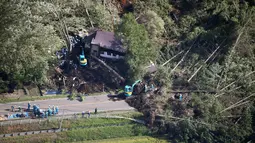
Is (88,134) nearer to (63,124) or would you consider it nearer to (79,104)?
(63,124)

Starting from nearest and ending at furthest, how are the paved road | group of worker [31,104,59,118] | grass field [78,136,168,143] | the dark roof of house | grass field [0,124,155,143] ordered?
1. grass field [0,124,155,143]
2. group of worker [31,104,59,118]
3. grass field [78,136,168,143]
4. the paved road
5. the dark roof of house

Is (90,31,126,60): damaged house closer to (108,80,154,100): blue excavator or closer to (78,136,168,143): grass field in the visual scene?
(108,80,154,100): blue excavator

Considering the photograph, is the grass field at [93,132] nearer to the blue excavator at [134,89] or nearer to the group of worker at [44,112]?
the group of worker at [44,112]

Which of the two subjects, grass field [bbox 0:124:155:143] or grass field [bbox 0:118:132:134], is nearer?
grass field [bbox 0:124:155:143]

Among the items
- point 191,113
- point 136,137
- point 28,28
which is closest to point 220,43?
point 191,113

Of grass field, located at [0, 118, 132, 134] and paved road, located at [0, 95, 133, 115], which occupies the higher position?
paved road, located at [0, 95, 133, 115]

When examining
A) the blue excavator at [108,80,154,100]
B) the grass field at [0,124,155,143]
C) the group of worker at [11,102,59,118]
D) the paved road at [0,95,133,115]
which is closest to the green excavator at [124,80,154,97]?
the blue excavator at [108,80,154,100]

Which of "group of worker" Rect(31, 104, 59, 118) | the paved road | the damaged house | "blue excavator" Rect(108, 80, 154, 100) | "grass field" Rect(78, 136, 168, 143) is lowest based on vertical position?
"grass field" Rect(78, 136, 168, 143)
